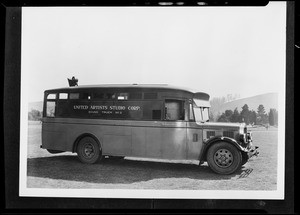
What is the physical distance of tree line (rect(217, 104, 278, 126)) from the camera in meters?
4.16

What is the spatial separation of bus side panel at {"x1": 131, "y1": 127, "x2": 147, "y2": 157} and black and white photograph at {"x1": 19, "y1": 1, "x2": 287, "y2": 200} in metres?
0.01

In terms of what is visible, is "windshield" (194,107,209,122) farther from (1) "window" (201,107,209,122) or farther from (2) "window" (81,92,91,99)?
(2) "window" (81,92,91,99)

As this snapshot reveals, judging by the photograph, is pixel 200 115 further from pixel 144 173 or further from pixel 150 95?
pixel 144 173

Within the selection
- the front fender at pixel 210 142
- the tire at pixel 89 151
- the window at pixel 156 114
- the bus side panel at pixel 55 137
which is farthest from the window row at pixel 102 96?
the front fender at pixel 210 142

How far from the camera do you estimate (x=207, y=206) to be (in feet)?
13.8

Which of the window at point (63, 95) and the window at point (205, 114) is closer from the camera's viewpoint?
the window at point (205, 114)

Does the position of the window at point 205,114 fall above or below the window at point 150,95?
below

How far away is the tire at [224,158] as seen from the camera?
411cm

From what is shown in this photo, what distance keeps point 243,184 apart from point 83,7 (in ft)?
8.73

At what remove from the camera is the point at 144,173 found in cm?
425

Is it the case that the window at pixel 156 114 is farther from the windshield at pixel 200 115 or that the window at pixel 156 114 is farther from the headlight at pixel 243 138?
the headlight at pixel 243 138

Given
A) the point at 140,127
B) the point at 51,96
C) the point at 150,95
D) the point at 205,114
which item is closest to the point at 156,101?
the point at 150,95

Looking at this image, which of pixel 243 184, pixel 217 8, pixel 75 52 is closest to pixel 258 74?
pixel 217 8

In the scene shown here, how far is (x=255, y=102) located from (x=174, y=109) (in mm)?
897
